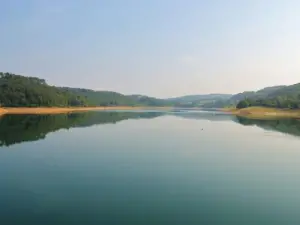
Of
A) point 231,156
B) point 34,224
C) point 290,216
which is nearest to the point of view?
point 34,224

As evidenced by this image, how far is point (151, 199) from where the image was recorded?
13711 mm

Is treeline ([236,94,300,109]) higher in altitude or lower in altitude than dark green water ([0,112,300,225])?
higher

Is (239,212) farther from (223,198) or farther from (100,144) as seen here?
(100,144)

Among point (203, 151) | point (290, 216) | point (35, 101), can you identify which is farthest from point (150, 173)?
point (35, 101)

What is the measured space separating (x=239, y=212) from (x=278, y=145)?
76.2 ft

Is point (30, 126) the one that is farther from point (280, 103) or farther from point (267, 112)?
point (280, 103)

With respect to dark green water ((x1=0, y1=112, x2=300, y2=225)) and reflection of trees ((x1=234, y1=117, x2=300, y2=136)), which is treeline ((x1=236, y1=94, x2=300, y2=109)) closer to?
reflection of trees ((x1=234, y1=117, x2=300, y2=136))

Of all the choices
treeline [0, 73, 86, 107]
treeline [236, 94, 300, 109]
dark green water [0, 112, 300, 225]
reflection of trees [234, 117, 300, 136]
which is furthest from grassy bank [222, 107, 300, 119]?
dark green water [0, 112, 300, 225]

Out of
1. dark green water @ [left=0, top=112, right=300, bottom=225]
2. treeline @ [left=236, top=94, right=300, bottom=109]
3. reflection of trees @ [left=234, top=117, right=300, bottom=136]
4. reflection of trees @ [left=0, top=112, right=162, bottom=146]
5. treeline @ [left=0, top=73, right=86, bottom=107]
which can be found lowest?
reflection of trees @ [left=234, top=117, right=300, bottom=136]

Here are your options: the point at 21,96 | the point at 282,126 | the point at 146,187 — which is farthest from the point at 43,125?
the point at 21,96

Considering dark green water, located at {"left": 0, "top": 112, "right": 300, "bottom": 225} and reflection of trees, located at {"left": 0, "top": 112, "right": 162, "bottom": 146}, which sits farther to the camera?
reflection of trees, located at {"left": 0, "top": 112, "right": 162, "bottom": 146}

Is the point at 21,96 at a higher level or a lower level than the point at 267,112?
higher

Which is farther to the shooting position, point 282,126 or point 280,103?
point 280,103

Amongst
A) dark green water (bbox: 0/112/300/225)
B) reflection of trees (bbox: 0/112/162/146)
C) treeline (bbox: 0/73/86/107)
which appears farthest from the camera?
treeline (bbox: 0/73/86/107)
